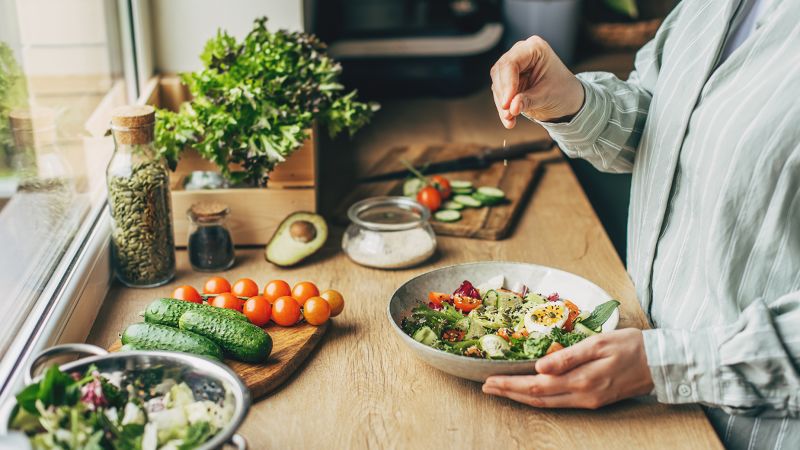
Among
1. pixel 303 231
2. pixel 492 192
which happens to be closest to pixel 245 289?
pixel 303 231

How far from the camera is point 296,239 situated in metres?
1.70

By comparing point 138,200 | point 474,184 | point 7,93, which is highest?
point 7,93

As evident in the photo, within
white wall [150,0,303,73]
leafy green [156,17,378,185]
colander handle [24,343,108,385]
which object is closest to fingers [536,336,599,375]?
colander handle [24,343,108,385]

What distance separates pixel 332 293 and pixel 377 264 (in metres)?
0.24

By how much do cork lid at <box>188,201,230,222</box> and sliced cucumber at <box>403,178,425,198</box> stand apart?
1.90ft

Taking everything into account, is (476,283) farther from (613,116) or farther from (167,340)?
(167,340)

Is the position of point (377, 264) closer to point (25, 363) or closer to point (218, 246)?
point (218, 246)

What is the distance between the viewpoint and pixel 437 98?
3008 millimetres

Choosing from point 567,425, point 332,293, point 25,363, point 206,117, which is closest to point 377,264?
point 332,293

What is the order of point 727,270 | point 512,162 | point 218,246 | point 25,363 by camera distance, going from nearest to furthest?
point 25,363, point 727,270, point 218,246, point 512,162

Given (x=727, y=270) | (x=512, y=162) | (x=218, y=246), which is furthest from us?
Answer: (x=512, y=162)

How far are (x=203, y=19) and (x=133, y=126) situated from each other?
661 mm

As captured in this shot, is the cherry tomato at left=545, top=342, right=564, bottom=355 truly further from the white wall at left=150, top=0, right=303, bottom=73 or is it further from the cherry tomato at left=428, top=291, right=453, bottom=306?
the white wall at left=150, top=0, right=303, bottom=73

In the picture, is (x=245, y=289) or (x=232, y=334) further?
(x=245, y=289)
